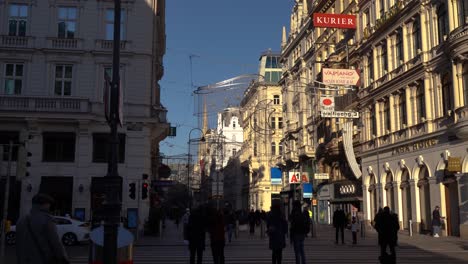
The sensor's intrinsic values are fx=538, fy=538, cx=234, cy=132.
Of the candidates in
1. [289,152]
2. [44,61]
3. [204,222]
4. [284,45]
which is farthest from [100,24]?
[284,45]

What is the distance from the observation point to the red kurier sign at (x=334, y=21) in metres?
43.2

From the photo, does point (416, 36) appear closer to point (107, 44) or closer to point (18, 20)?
point (107, 44)

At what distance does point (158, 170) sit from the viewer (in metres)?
56.8

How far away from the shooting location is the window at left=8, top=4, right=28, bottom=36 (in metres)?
36.8

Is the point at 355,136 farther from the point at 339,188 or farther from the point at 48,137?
the point at 48,137

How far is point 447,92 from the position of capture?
3052 cm

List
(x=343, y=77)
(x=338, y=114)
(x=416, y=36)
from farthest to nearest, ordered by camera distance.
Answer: (x=338, y=114) → (x=343, y=77) → (x=416, y=36)

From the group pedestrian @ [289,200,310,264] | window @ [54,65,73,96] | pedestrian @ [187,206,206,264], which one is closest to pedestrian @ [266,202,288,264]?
pedestrian @ [289,200,310,264]

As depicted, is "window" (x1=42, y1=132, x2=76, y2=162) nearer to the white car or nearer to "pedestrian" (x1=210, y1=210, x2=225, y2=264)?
the white car

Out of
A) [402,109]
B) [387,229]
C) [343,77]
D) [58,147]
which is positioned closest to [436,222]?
[402,109]

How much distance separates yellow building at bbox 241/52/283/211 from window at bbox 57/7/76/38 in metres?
39.2

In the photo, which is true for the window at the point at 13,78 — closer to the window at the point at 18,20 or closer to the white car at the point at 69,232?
the window at the point at 18,20

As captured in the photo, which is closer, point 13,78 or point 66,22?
point 13,78

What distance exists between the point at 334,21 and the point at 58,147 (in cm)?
2352
